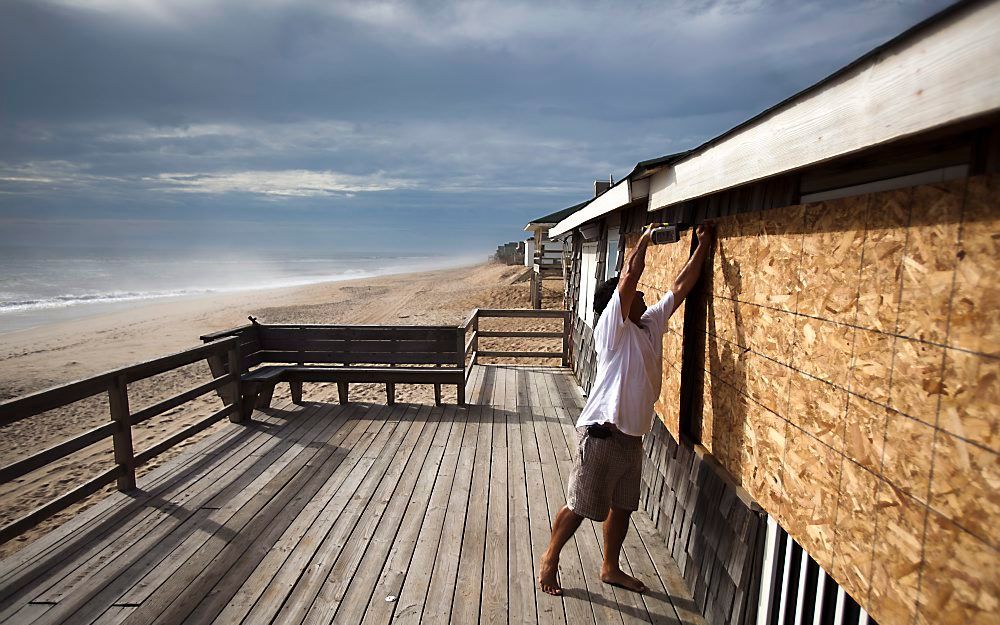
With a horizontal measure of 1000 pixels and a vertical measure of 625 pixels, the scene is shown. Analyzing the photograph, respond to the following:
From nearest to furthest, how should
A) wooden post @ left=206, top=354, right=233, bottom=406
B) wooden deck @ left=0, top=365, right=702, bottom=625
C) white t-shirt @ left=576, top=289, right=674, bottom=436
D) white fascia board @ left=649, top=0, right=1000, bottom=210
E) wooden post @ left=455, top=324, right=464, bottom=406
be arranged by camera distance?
white fascia board @ left=649, top=0, right=1000, bottom=210 → white t-shirt @ left=576, top=289, right=674, bottom=436 → wooden deck @ left=0, top=365, right=702, bottom=625 → wooden post @ left=206, top=354, right=233, bottom=406 → wooden post @ left=455, top=324, right=464, bottom=406

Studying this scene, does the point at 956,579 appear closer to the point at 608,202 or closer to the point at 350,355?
the point at 608,202

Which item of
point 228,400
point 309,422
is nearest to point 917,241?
point 309,422

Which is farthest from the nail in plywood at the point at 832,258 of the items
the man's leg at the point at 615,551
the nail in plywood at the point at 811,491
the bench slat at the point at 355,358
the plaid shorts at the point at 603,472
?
the bench slat at the point at 355,358

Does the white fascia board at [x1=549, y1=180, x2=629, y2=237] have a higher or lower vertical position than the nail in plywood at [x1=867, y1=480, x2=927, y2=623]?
higher

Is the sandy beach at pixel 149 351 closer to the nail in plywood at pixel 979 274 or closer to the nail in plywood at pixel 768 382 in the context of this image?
the nail in plywood at pixel 768 382

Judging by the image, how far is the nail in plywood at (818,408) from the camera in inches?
70.1

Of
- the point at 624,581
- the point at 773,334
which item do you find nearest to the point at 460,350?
the point at 624,581

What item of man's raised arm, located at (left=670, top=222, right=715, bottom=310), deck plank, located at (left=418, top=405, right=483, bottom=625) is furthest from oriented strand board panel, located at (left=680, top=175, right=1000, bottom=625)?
deck plank, located at (left=418, top=405, right=483, bottom=625)

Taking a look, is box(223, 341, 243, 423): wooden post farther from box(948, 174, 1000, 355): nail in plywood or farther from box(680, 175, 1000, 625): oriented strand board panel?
box(948, 174, 1000, 355): nail in plywood

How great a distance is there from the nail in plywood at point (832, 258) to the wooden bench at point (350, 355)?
483cm

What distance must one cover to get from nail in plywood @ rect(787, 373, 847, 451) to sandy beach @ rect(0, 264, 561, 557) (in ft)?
17.9

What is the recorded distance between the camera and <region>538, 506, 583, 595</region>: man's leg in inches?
113

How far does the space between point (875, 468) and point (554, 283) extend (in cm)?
2427

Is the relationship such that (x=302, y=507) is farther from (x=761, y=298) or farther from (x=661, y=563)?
(x=761, y=298)
